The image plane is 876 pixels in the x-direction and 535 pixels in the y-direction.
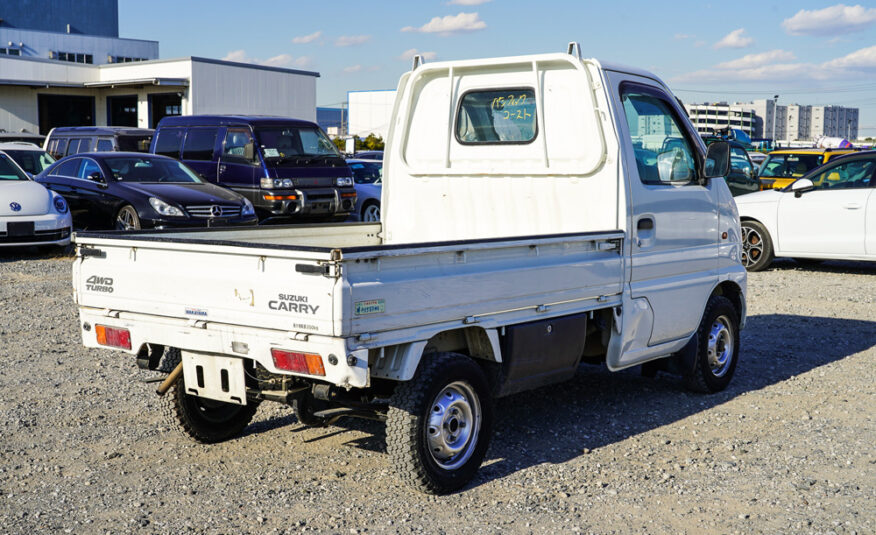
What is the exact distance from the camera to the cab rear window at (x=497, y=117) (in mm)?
6340

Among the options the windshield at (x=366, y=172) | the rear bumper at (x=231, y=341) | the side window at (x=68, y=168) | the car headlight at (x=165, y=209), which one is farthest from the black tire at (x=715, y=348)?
the windshield at (x=366, y=172)

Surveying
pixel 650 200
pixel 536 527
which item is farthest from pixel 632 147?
pixel 536 527

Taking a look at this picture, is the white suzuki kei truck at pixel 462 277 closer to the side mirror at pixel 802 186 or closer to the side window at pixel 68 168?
the side mirror at pixel 802 186

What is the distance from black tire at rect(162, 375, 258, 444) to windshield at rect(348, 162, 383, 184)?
14657 millimetres

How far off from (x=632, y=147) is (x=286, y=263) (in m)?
2.80

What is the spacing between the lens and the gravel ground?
4.49 meters

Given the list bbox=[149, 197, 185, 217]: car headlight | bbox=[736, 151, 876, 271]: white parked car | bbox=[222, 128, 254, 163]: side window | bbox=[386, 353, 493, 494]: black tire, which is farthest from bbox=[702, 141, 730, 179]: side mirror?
bbox=[222, 128, 254, 163]: side window

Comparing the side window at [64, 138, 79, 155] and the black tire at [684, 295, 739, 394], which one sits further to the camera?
the side window at [64, 138, 79, 155]

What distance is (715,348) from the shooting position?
280 inches

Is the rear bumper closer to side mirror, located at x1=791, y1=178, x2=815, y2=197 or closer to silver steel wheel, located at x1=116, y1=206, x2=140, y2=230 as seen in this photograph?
silver steel wheel, located at x1=116, y1=206, x2=140, y2=230

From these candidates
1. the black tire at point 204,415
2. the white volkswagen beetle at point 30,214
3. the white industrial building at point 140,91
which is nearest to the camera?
the black tire at point 204,415

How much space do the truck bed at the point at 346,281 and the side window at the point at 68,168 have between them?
10.8 metres

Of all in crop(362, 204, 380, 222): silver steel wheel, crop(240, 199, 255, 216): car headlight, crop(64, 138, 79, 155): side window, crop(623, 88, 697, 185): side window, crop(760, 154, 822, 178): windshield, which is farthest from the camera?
crop(760, 154, 822, 178): windshield

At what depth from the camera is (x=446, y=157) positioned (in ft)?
21.7
